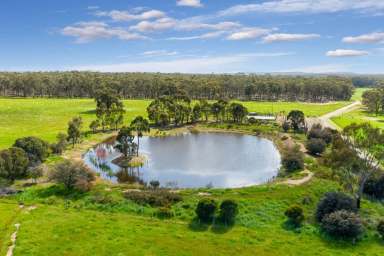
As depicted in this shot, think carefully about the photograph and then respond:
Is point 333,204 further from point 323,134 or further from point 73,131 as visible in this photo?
point 73,131

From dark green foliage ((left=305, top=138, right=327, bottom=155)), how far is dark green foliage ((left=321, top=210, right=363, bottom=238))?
1463 inches

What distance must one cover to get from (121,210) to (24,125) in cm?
7778

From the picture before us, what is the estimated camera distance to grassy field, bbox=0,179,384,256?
122 feet

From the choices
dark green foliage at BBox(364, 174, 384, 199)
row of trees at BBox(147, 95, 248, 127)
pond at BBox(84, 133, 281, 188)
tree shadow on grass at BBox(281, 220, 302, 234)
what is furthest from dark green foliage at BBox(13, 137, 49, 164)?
dark green foliage at BBox(364, 174, 384, 199)

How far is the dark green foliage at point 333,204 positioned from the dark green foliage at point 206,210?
1355 centimetres

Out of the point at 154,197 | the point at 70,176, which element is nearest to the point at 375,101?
the point at 154,197

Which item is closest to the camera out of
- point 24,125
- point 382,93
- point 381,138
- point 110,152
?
point 381,138

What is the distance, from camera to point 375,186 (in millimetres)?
54031

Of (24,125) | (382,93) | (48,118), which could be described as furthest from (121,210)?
(382,93)

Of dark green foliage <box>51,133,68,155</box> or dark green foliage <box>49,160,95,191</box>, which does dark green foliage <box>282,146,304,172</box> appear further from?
dark green foliage <box>51,133,68,155</box>

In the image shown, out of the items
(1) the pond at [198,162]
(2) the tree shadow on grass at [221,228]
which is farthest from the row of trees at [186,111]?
(2) the tree shadow on grass at [221,228]

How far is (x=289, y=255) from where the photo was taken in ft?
119

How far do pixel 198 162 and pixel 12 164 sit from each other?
3573cm

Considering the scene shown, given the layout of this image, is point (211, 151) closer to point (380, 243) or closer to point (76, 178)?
point (76, 178)
